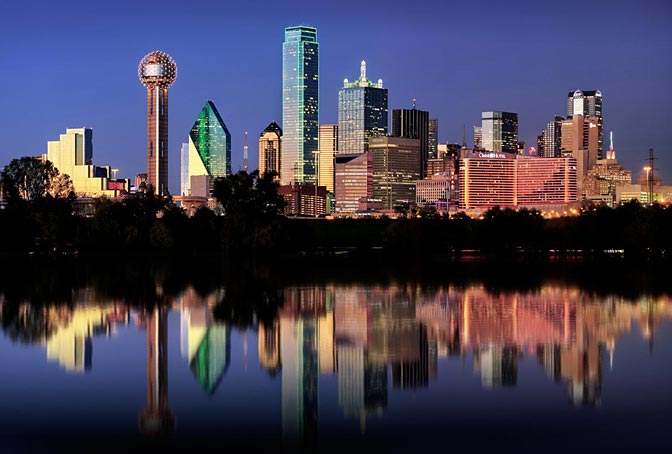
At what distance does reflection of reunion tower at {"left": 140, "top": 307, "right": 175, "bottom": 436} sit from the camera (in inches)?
787

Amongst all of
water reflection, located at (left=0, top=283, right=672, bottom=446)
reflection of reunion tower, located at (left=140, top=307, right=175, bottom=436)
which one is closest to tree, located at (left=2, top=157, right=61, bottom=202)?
water reflection, located at (left=0, top=283, right=672, bottom=446)

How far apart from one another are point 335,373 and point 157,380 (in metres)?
4.71

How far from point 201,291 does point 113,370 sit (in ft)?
78.6

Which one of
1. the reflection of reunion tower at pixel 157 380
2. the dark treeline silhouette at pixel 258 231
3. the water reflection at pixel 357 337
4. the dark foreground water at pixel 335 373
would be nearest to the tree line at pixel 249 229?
the dark treeline silhouette at pixel 258 231

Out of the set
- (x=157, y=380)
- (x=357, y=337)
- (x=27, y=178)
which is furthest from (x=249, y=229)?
(x=157, y=380)

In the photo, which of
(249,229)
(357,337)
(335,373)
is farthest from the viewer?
(249,229)

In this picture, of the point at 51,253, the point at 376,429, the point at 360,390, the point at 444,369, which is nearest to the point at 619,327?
the point at 444,369

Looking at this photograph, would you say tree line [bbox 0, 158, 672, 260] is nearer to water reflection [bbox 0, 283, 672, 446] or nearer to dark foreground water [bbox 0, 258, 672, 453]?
water reflection [bbox 0, 283, 672, 446]

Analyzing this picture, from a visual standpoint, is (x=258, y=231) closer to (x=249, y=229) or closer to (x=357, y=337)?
(x=249, y=229)

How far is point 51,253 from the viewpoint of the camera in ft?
312

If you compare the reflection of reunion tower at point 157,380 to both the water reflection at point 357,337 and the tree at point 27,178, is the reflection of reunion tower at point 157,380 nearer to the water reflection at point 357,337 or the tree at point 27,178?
the water reflection at point 357,337

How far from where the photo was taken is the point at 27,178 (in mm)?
110500

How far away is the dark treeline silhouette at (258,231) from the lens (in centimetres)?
9512

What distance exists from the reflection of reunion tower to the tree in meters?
75.8
